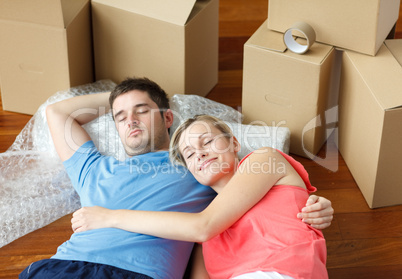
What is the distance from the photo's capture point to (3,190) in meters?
1.85

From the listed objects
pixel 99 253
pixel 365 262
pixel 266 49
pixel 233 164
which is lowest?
pixel 365 262

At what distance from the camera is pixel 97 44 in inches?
87.3

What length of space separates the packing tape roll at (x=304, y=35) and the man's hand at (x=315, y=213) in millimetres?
633

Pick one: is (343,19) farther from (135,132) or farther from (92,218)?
(92,218)

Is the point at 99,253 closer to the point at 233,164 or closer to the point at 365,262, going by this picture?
the point at 233,164

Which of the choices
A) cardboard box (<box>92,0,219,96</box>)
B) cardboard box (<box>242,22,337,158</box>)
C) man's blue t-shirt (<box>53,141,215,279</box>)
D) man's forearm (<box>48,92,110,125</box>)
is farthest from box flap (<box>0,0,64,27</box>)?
cardboard box (<box>242,22,337,158</box>)

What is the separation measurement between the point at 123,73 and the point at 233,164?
0.85 metres

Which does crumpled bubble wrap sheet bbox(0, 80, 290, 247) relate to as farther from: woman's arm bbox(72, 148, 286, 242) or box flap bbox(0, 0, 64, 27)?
woman's arm bbox(72, 148, 286, 242)

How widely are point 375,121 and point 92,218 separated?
876 mm

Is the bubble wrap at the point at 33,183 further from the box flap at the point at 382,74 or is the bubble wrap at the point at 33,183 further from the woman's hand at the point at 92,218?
the box flap at the point at 382,74

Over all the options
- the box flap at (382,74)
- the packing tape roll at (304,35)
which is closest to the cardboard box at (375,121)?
the box flap at (382,74)

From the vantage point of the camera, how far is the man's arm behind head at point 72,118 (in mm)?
1768

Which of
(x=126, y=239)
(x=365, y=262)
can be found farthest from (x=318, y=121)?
(x=126, y=239)

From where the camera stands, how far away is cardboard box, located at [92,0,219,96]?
2061 mm
